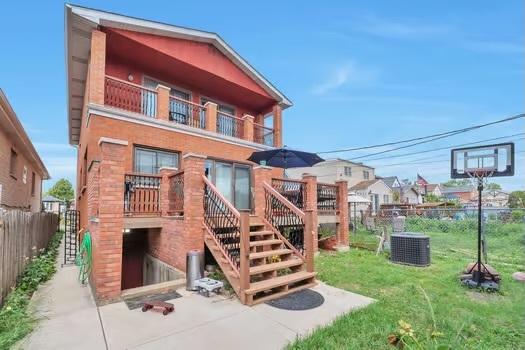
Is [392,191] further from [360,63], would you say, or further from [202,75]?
[202,75]

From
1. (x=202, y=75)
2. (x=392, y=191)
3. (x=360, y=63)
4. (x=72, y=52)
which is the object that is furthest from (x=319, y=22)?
(x=392, y=191)

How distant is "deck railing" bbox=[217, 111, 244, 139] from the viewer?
11561 mm

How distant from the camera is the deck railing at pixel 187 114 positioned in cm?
1045

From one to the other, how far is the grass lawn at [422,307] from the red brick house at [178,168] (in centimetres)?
138

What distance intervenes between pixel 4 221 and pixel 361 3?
11851 millimetres

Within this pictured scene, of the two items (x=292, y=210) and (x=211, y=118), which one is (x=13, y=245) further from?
(x=211, y=118)

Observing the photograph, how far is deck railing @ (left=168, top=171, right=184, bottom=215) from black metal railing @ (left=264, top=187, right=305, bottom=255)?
221cm

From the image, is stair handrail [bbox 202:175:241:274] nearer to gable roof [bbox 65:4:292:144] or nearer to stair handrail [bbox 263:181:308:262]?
stair handrail [bbox 263:181:308:262]

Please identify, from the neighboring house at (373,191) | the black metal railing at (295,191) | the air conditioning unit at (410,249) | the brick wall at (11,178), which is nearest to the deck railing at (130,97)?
the brick wall at (11,178)

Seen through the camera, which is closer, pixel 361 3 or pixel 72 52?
pixel 72 52

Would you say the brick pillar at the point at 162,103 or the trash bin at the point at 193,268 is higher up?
the brick pillar at the point at 162,103

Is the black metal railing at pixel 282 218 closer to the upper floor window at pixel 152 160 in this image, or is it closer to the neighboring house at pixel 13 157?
the upper floor window at pixel 152 160

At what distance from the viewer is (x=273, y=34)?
13.1 metres

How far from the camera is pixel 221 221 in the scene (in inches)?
244
